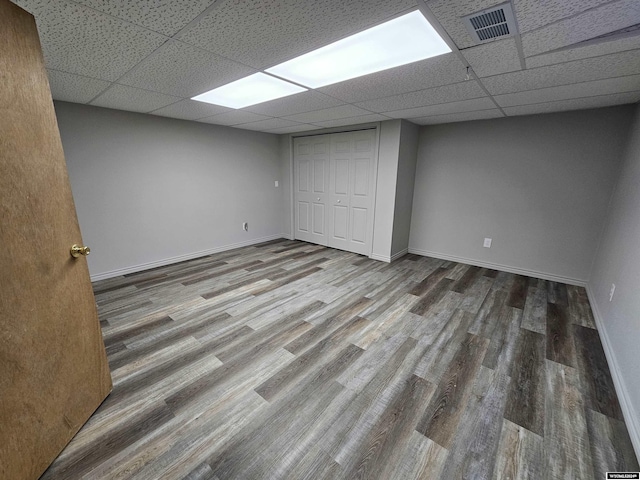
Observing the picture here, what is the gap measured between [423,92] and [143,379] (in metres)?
3.11

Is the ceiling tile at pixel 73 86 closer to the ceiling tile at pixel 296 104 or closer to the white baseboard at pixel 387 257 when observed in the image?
the ceiling tile at pixel 296 104

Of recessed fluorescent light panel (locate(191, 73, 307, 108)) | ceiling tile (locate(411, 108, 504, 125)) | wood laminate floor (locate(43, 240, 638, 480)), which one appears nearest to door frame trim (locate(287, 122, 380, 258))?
ceiling tile (locate(411, 108, 504, 125))

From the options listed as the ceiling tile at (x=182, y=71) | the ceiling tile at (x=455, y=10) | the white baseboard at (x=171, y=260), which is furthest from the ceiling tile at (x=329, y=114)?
the white baseboard at (x=171, y=260)

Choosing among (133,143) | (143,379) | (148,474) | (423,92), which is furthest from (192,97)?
(148,474)

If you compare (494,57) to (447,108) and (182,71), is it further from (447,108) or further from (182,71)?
(182,71)

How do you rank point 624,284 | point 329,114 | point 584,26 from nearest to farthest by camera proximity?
point 584,26 < point 624,284 < point 329,114

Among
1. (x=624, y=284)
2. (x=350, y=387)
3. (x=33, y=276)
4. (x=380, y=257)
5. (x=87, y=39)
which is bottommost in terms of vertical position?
(x=350, y=387)

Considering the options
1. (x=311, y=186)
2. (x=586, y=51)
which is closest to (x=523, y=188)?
(x=586, y=51)

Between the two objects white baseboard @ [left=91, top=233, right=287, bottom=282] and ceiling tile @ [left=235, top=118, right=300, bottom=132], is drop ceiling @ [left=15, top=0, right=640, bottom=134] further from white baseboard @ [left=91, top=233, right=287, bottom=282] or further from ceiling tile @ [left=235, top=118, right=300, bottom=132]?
white baseboard @ [left=91, top=233, right=287, bottom=282]

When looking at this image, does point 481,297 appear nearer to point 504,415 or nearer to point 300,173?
point 504,415

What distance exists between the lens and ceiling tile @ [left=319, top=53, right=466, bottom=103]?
5.71ft

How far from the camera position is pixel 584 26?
1.28 m

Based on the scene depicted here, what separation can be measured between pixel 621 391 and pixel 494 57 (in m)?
2.21

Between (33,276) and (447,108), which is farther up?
(447,108)
